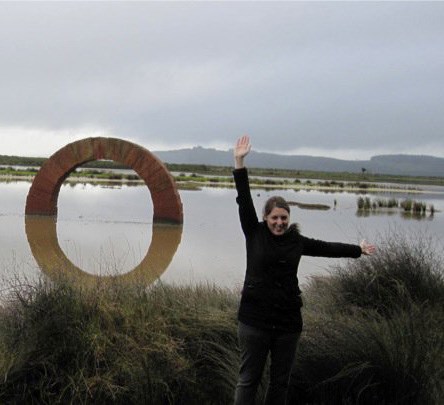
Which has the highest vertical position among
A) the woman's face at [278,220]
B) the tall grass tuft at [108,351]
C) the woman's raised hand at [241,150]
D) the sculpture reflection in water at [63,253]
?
the woman's raised hand at [241,150]

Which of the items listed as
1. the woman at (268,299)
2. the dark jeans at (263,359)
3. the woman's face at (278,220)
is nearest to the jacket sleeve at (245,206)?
the woman at (268,299)

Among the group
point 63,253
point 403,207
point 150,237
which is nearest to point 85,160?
point 150,237

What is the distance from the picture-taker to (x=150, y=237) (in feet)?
52.7

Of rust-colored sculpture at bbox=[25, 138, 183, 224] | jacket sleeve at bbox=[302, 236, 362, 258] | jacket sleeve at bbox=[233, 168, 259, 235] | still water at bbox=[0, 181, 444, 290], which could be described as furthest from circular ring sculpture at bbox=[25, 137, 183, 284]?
jacket sleeve at bbox=[233, 168, 259, 235]

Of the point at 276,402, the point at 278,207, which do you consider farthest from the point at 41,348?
the point at 278,207

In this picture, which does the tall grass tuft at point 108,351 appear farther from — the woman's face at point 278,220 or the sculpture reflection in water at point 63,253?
the sculpture reflection in water at point 63,253

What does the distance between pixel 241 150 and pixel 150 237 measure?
12046mm

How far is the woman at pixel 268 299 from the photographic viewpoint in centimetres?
401

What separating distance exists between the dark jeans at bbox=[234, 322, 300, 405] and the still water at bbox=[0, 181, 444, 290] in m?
2.62

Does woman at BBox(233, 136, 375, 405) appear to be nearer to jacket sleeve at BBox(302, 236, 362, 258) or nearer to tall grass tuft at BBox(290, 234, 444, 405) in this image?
jacket sleeve at BBox(302, 236, 362, 258)

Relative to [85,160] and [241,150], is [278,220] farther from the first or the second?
[85,160]

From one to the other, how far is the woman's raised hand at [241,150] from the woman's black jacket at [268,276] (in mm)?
88

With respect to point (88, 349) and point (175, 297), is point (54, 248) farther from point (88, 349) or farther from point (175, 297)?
point (88, 349)

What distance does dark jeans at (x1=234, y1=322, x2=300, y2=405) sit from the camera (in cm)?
402
